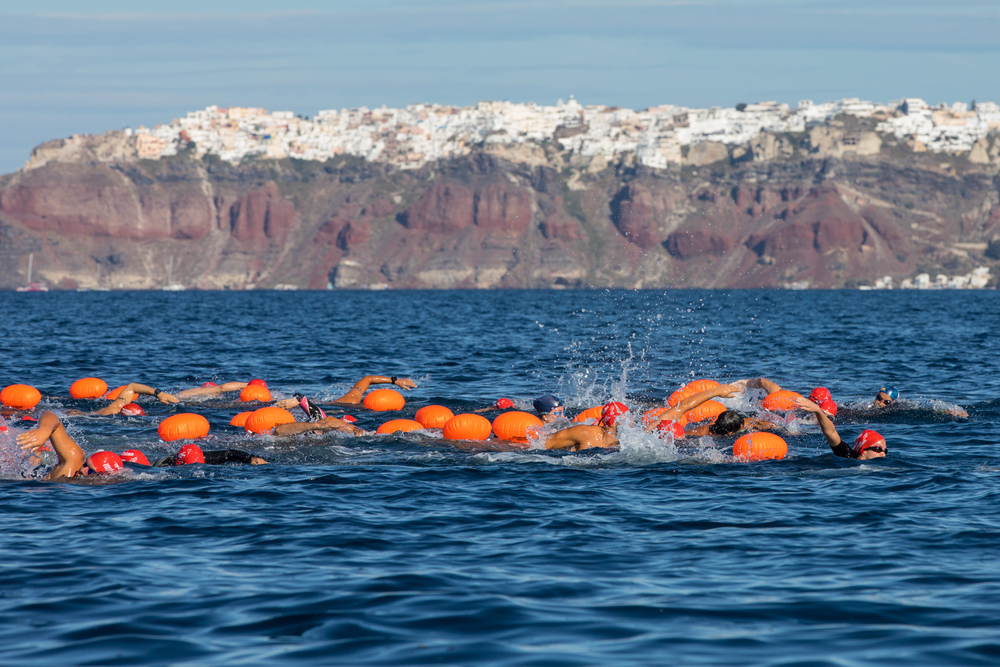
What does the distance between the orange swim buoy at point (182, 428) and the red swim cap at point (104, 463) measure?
3.45m

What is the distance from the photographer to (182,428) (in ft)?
65.5

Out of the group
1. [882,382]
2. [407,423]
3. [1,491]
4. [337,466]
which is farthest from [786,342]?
[1,491]

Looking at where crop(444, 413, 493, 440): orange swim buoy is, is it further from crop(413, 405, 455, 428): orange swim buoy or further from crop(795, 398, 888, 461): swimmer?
crop(795, 398, 888, 461): swimmer

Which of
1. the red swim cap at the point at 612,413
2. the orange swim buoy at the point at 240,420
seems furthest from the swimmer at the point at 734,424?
the orange swim buoy at the point at 240,420

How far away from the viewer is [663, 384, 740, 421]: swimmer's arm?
17291 millimetres

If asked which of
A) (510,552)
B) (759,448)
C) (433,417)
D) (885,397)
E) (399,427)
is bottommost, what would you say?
(510,552)

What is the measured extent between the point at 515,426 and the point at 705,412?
4.73 metres

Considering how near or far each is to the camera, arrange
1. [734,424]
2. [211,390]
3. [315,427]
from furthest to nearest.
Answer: [211,390]
[315,427]
[734,424]

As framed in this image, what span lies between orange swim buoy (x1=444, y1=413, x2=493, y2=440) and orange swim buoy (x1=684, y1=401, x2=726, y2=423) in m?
4.73

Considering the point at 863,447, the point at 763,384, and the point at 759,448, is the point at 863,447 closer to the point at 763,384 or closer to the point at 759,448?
the point at 759,448

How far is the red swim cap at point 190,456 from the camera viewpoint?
56.2 feet

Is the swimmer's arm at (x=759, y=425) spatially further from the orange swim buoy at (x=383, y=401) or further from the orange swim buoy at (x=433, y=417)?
the orange swim buoy at (x=383, y=401)

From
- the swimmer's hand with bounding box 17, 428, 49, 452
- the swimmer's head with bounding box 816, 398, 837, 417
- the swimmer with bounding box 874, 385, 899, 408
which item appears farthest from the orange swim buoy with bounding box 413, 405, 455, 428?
the swimmer with bounding box 874, 385, 899, 408

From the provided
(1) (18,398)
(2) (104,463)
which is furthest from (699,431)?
(1) (18,398)
